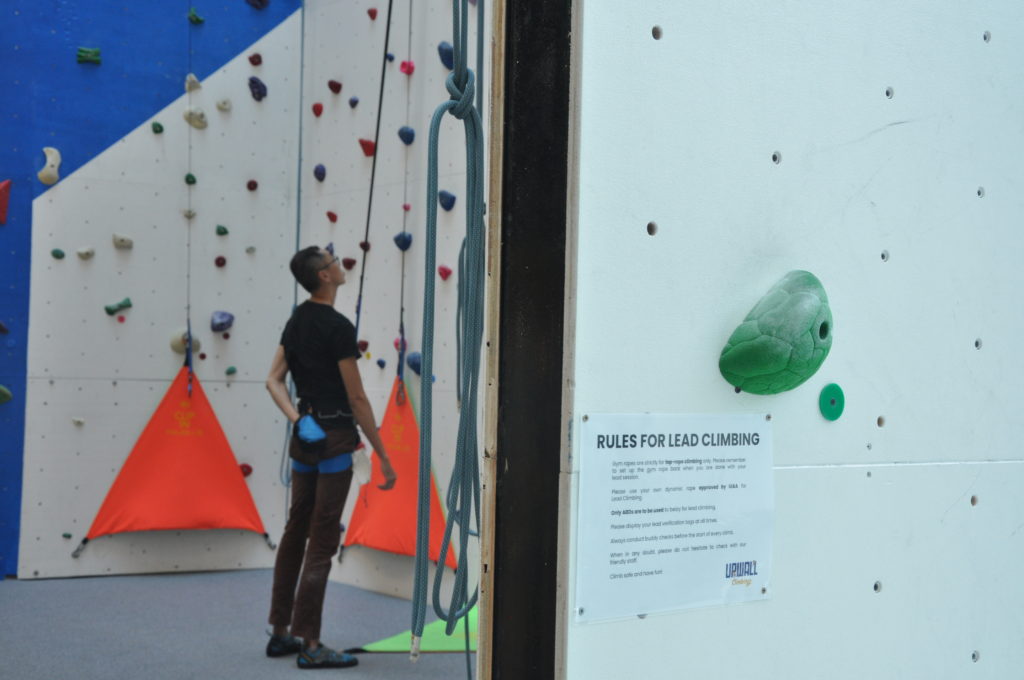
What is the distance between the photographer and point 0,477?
14.1 ft

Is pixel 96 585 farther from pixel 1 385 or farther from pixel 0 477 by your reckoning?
pixel 1 385

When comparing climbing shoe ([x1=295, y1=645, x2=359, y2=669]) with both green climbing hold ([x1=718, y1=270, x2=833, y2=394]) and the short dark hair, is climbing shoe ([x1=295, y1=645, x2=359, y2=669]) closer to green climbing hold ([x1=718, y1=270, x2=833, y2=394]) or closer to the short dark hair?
the short dark hair

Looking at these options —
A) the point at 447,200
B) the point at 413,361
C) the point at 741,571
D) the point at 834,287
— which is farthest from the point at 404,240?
the point at 741,571

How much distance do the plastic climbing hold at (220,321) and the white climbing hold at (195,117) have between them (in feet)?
2.90

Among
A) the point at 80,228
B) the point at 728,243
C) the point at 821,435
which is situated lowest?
the point at 821,435

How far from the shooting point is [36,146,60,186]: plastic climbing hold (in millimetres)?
4406

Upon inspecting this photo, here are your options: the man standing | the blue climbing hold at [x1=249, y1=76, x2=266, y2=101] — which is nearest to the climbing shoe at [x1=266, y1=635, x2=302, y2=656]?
the man standing

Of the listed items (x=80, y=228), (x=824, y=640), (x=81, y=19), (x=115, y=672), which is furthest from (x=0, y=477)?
(x=824, y=640)

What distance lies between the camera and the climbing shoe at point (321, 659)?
3.12 metres

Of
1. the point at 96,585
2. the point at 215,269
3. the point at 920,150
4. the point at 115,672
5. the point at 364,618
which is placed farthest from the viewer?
the point at 215,269

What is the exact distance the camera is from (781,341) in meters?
1.12

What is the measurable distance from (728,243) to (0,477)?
13.2ft

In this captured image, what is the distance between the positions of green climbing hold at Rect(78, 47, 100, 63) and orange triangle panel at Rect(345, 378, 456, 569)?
2.03 meters

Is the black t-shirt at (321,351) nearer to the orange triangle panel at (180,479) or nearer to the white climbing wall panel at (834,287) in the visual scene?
the orange triangle panel at (180,479)
